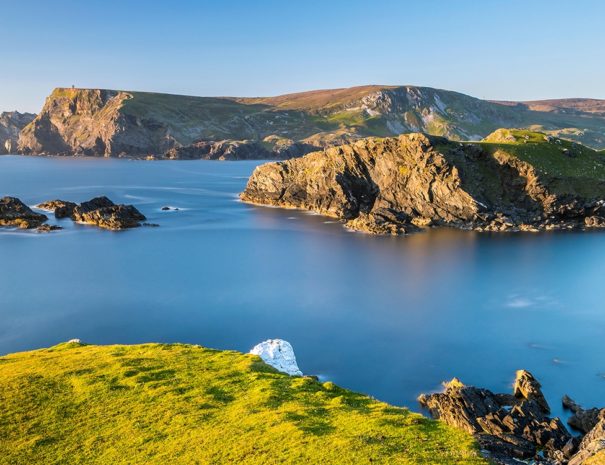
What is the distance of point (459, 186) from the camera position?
11388cm

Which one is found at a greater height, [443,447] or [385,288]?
[443,447]

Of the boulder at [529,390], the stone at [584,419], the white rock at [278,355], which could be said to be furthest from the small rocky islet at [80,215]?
the stone at [584,419]

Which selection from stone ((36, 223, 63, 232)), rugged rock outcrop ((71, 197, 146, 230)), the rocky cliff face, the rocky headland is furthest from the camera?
rugged rock outcrop ((71, 197, 146, 230))

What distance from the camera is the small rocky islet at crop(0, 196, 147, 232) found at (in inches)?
4651

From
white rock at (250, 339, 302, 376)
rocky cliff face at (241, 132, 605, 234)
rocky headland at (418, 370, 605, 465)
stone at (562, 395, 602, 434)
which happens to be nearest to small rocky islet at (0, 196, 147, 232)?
rocky cliff face at (241, 132, 605, 234)

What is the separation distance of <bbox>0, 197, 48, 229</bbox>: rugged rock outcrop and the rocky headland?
351ft

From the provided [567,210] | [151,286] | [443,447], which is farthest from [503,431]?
[567,210]

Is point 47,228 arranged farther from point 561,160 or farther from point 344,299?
point 561,160

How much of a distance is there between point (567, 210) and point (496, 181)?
16080mm

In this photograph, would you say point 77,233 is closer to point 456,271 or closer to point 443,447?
point 456,271

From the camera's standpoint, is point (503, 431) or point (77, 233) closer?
point (503, 431)

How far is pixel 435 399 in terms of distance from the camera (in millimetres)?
37188

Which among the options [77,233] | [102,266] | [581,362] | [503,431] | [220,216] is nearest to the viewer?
[503,431]

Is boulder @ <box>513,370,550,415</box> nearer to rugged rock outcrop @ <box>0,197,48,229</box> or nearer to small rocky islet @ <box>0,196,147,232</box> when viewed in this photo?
small rocky islet @ <box>0,196,147,232</box>
